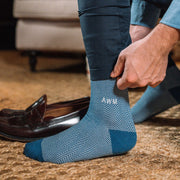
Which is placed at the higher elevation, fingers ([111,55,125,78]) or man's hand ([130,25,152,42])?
man's hand ([130,25,152,42])

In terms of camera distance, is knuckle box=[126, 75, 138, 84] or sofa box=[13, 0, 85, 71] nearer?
knuckle box=[126, 75, 138, 84]

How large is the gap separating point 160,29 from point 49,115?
0.32 metres

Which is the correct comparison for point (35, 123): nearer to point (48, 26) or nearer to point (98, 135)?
point (98, 135)

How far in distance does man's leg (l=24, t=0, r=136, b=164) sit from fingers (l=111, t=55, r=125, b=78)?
13 millimetres

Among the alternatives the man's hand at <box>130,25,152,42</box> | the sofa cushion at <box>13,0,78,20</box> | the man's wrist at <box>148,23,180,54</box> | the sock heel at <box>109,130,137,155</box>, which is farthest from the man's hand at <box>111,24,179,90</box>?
the sofa cushion at <box>13,0,78,20</box>

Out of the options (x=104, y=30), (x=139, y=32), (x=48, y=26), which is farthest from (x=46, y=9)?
(x=104, y=30)

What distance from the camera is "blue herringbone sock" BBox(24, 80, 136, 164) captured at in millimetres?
439

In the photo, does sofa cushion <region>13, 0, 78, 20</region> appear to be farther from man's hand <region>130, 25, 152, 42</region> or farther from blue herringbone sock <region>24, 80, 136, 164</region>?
blue herringbone sock <region>24, 80, 136, 164</region>

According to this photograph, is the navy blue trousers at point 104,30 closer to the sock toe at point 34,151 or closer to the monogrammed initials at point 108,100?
the monogrammed initials at point 108,100

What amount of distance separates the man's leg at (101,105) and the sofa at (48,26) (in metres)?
0.88

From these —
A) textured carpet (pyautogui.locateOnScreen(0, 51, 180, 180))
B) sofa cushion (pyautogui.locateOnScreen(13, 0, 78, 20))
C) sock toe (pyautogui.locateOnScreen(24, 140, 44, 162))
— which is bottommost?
textured carpet (pyautogui.locateOnScreen(0, 51, 180, 180))

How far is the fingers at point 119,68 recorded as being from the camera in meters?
0.40

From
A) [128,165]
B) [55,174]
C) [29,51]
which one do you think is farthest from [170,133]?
[29,51]

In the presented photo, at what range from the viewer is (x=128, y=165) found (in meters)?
0.42
